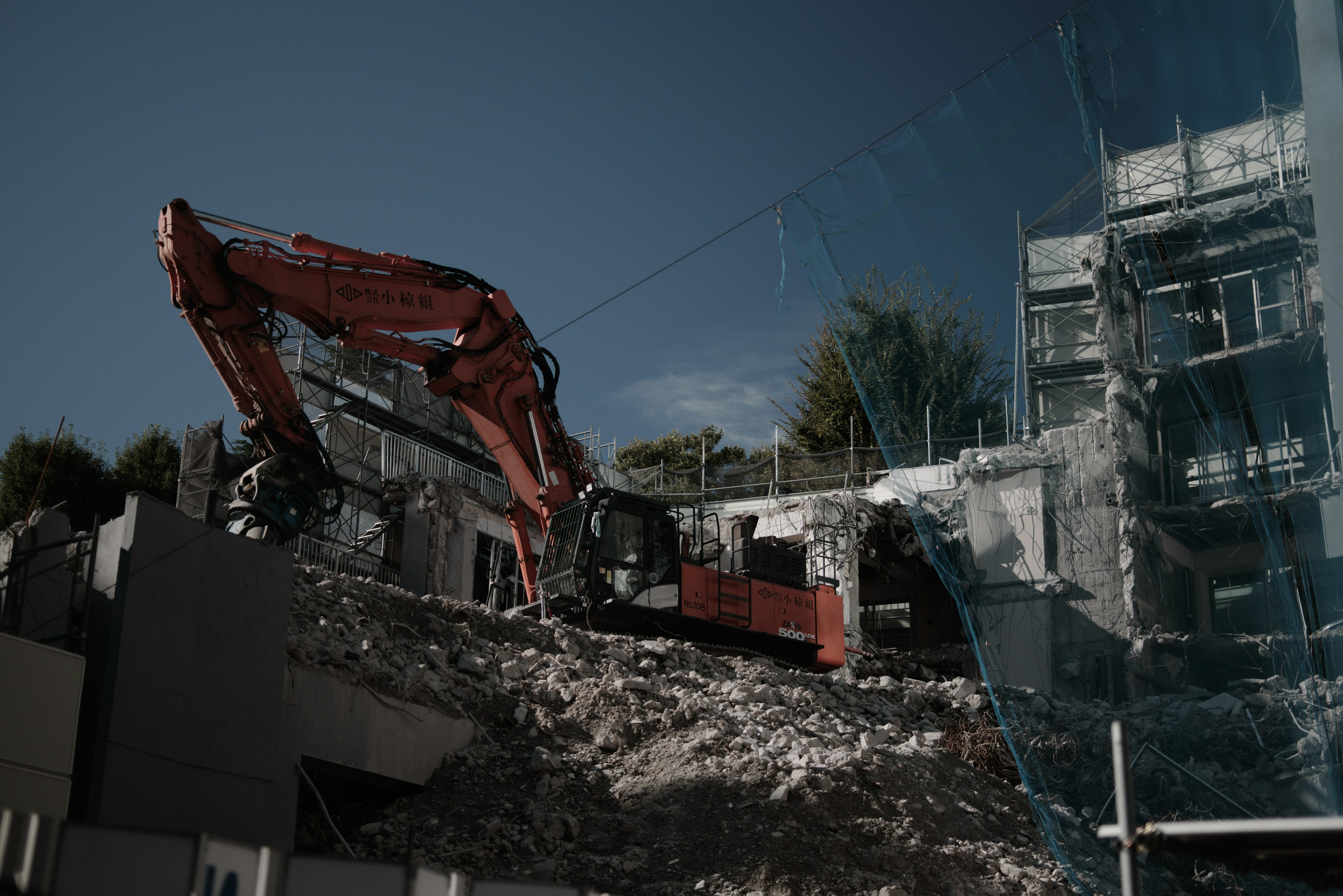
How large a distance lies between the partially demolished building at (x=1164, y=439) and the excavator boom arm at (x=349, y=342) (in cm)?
689

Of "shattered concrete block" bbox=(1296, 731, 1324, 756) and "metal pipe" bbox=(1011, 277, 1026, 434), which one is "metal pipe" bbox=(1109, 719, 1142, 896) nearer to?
"shattered concrete block" bbox=(1296, 731, 1324, 756)

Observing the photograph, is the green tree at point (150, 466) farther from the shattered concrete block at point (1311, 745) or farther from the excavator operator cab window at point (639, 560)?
the shattered concrete block at point (1311, 745)

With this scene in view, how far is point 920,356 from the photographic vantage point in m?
9.71

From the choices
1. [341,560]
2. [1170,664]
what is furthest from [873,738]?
[341,560]

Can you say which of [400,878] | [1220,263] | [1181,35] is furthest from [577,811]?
[1181,35]

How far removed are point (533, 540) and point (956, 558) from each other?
13.8 meters

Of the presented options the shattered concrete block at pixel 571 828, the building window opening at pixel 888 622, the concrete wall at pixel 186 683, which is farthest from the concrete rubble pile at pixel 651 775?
the building window opening at pixel 888 622

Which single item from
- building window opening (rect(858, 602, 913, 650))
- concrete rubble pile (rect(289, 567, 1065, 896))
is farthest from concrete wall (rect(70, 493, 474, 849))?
building window opening (rect(858, 602, 913, 650))

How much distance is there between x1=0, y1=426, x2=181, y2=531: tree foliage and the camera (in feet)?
94.3

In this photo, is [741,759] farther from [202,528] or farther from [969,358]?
[202,528]

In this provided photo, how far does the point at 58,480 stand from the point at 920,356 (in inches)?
1017

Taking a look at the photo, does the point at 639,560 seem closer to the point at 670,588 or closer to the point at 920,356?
the point at 670,588

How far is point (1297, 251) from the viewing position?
777 centimetres

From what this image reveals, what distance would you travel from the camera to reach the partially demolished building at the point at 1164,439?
296 inches
